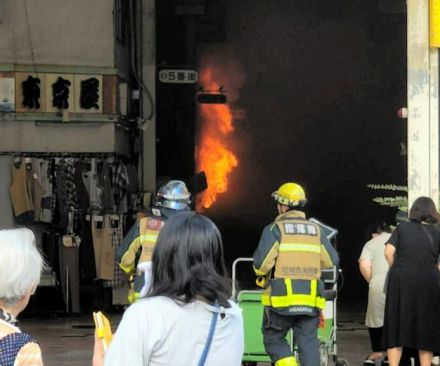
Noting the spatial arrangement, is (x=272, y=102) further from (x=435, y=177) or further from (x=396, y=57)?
(x=435, y=177)

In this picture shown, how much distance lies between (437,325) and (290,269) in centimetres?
151

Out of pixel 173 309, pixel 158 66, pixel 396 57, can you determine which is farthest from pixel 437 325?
pixel 396 57

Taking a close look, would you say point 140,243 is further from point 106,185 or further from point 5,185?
point 5,185

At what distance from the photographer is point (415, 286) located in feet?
27.2

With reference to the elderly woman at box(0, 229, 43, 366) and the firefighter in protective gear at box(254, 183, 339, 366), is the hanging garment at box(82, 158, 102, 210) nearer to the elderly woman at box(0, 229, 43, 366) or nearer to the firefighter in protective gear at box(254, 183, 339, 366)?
the firefighter in protective gear at box(254, 183, 339, 366)

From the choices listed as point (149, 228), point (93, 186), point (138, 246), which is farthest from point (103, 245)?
point (149, 228)

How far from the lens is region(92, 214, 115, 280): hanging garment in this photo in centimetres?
1365

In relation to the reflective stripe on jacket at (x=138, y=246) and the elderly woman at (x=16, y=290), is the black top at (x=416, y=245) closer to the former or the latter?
the reflective stripe on jacket at (x=138, y=246)

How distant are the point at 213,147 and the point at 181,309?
1811 centimetres

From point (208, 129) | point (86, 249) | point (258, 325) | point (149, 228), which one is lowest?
point (258, 325)

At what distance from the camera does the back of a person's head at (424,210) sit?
812 cm

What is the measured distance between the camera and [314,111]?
21.6 meters

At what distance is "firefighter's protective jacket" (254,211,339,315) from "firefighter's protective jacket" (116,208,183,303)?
2.71 feet

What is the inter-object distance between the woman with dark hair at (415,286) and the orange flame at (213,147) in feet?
42.2
